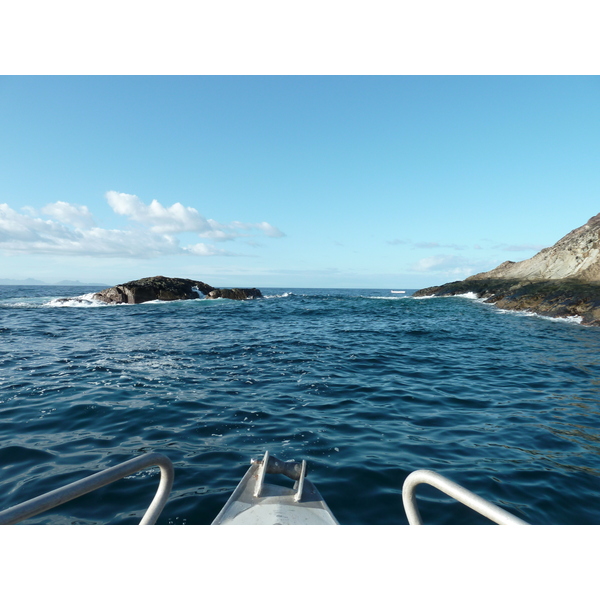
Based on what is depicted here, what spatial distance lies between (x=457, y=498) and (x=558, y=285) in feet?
110

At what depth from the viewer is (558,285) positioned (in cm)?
2775

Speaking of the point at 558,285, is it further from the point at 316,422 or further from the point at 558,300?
the point at 316,422

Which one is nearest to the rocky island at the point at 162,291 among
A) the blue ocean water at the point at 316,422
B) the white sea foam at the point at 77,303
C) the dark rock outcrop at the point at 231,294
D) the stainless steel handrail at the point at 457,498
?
the dark rock outcrop at the point at 231,294

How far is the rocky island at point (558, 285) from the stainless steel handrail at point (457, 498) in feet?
72.6

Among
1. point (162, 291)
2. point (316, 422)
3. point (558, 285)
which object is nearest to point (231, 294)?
point (162, 291)

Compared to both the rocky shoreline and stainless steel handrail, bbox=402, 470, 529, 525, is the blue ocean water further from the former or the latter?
the rocky shoreline

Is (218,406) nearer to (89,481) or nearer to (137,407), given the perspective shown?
(137,407)

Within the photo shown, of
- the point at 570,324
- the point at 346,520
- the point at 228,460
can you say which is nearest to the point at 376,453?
the point at 346,520

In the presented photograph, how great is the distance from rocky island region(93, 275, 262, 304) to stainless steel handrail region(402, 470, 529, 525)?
3756cm

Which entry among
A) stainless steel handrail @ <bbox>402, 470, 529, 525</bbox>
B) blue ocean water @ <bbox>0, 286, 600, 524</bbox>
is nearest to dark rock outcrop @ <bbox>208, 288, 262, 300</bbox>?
blue ocean water @ <bbox>0, 286, 600, 524</bbox>

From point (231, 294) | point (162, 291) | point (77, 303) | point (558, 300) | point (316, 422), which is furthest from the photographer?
point (231, 294)
